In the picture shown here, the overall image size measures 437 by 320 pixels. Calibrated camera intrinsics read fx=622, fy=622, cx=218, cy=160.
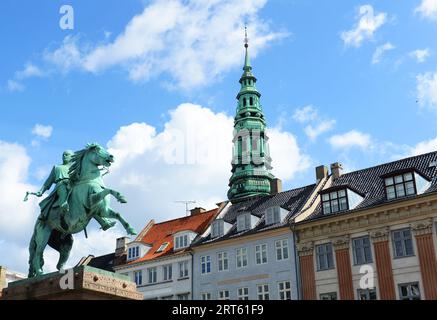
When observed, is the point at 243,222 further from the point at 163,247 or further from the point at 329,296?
the point at 329,296

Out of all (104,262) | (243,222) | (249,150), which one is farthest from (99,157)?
(249,150)

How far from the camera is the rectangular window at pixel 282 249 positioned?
43.9m

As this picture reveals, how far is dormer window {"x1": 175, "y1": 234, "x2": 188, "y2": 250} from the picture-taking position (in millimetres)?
50647

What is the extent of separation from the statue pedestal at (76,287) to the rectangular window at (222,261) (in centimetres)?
3028

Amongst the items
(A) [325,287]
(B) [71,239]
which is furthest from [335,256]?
(B) [71,239]

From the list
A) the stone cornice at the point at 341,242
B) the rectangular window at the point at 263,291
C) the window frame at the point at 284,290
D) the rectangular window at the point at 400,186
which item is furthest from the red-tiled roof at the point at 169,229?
the rectangular window at the point at 400,186

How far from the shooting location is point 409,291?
3775 cm

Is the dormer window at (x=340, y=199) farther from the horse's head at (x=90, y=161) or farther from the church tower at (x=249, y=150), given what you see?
the horse's head at (x=90, y=161)

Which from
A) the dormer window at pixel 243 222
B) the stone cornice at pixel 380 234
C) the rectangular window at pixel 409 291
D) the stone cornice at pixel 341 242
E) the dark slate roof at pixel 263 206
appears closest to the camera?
the rectangular window at pixel 409 291

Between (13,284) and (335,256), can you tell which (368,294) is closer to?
(335,256)

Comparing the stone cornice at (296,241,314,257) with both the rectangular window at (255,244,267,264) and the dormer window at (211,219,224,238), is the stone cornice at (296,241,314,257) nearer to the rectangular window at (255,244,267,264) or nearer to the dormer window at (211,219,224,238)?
the rectangular window at (255,244,267,264)

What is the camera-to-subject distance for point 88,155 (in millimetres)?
18250

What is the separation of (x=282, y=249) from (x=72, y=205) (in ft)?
92.9
